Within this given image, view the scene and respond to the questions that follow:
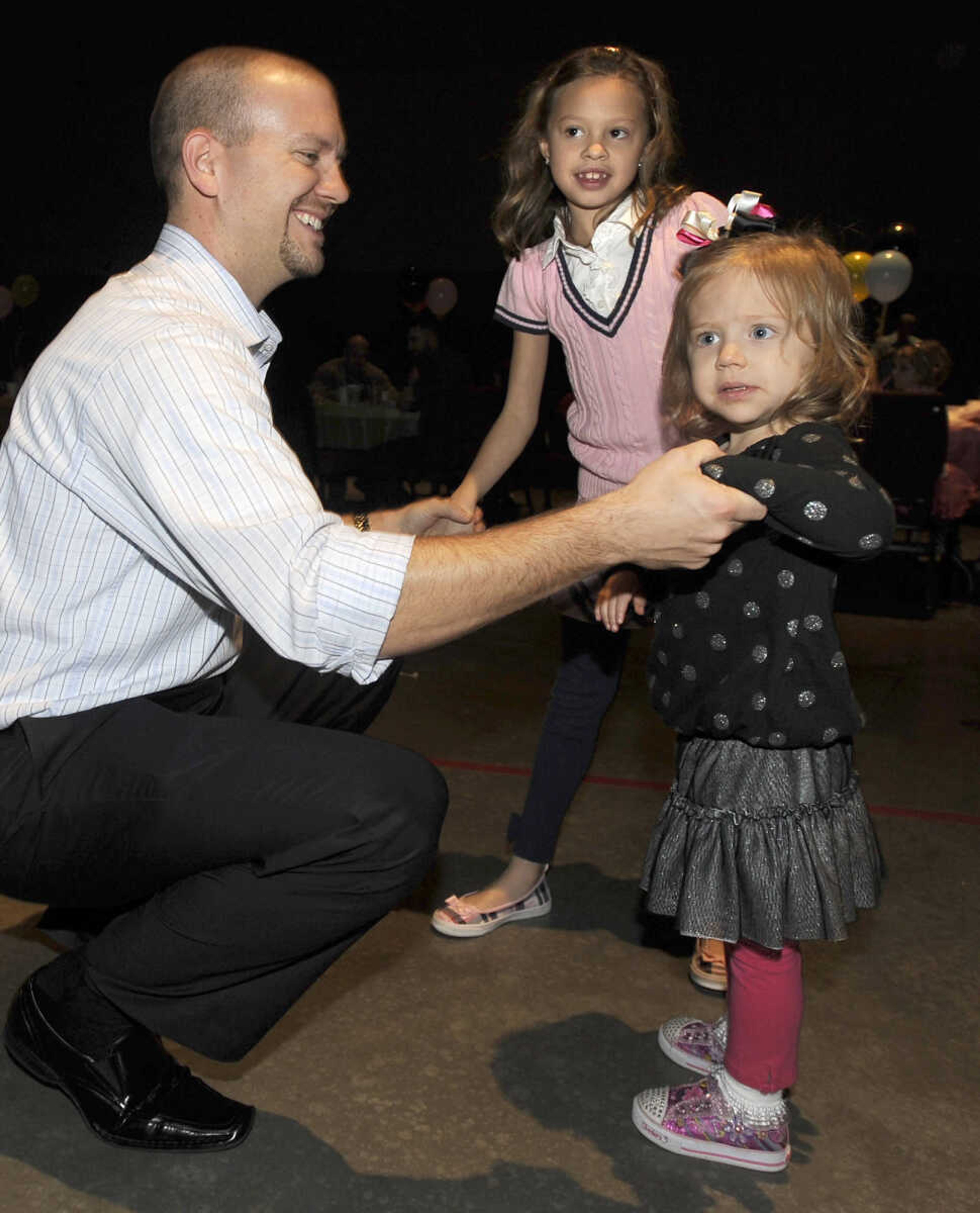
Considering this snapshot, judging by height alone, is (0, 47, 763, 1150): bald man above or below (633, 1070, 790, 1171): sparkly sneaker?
above

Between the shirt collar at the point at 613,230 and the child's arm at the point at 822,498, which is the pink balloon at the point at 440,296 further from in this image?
the child's arm at the point at 822,498

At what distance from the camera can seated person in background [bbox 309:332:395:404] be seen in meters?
7.70

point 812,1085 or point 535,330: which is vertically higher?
point 535,330

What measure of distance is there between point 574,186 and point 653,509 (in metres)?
0.84

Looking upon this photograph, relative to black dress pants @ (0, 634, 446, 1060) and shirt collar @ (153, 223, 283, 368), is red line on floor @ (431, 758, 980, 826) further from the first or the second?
shirt collar @ (153, 223, 283, 368)

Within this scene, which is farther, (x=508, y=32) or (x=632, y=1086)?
(x=508, y=32)

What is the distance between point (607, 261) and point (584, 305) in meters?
0.08

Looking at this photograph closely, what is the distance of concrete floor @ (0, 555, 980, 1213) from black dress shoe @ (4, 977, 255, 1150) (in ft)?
0.08

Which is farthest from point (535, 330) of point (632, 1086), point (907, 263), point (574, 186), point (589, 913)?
point (907, 263)

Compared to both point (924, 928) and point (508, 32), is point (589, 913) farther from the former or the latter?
point (508, 32)

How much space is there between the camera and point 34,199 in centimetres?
1280

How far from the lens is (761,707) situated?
5.17 ft

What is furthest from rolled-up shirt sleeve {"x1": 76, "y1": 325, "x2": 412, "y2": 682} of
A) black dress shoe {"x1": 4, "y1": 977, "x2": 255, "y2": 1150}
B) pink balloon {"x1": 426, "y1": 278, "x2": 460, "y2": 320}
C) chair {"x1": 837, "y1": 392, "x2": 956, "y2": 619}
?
pink balloon {"x1": 426, "y1": 278, "x2": 460, "y2": 320}

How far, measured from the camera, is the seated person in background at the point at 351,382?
770 cm
